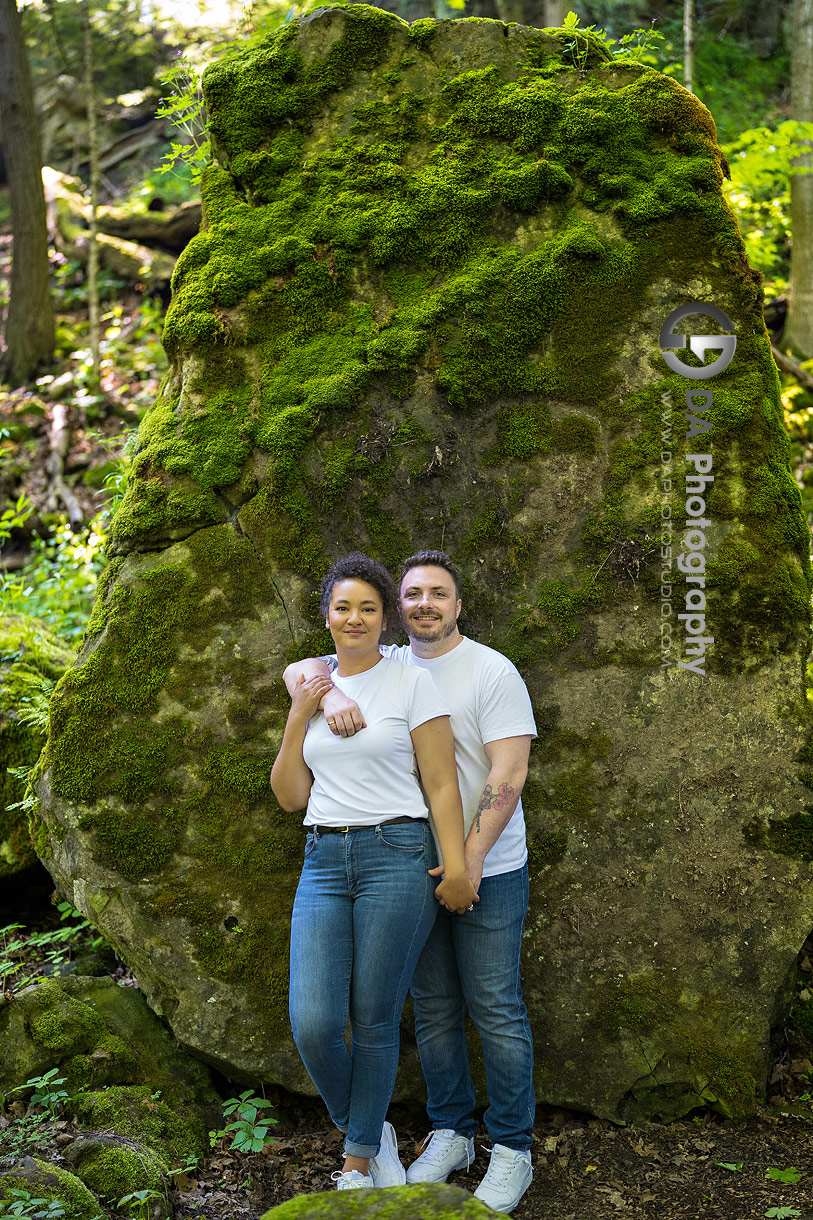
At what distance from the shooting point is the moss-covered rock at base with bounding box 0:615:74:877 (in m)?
4.95

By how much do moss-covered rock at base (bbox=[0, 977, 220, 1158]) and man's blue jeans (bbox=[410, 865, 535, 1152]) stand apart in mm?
1166

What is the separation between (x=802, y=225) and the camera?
850 centimetres

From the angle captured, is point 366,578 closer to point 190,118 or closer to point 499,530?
point 499,530

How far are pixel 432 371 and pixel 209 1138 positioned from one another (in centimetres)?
347

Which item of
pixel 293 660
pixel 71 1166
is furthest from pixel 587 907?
pixel 71 1166

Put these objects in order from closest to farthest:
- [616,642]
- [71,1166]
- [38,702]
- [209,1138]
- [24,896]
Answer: [71,1166], [209,1138], [616,642], [38,702], [24,896]

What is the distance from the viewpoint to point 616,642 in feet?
12.7

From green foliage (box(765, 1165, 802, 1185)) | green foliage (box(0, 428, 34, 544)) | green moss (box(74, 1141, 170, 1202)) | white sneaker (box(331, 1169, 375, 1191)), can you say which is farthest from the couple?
green foliage (box(0, 428, 34, 544))

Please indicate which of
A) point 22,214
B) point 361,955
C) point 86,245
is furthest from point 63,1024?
point 86,245

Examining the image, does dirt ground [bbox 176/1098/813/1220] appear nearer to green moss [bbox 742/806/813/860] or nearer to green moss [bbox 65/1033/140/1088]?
green moss [bbox 65/1033/140/1088]

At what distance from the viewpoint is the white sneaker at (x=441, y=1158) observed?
3.20 m

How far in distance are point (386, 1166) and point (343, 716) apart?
1619 millimetres

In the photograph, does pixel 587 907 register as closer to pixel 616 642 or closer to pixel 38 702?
pixel 616 642

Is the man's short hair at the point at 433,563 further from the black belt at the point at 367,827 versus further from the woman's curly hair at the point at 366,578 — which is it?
the black belt at the point at 367,827
